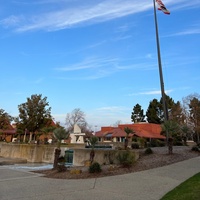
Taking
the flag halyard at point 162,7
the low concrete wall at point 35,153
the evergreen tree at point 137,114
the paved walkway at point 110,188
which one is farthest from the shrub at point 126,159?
the evergreen tree at point 137,114

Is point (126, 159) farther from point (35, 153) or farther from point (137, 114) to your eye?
point (137, 114)

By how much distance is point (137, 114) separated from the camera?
8119cm

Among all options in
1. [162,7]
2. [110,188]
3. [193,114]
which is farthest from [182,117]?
[110,188]

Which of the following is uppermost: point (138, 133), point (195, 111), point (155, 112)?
point (155, 112)

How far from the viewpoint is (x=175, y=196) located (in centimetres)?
692

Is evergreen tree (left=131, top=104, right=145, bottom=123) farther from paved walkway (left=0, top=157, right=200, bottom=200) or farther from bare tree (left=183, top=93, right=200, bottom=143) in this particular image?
paved walkway (left=0, top=157, right=200, bottom=200)

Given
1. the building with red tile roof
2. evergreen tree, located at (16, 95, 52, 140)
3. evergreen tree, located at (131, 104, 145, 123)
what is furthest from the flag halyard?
evergreen tree, located at (131, 104, 145, 123)

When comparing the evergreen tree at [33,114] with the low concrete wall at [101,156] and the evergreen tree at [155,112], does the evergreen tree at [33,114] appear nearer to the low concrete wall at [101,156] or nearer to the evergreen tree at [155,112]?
the low concrete wall at [101,156]

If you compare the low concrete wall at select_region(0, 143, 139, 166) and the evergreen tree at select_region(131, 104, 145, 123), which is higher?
the evergreen tree at select_region(131, 104, 145, 123)

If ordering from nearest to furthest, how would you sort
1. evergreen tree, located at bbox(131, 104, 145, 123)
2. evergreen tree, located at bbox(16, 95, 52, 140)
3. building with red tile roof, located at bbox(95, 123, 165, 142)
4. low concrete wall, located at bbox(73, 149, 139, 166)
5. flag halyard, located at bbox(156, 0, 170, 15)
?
low concrete wall, located at bbox(73, 149, 139, 166) < flag halyard, located at bbox(156, 0, 170, 15) < evergreen tree, located at bbox(16, 95, 52, 140) < building with red tile roof, located at bbox(95, 123, 165, 142) < evergreen tree, located at bbox(131, 104, 145, 123)

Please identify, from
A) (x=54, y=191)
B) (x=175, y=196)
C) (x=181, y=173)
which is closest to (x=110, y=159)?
(x=181, y=173)

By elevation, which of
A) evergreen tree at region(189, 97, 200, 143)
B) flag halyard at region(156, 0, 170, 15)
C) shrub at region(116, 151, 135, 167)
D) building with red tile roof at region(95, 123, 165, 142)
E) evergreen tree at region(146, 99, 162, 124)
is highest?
flag halyard at region(156, 0, 170, 15)

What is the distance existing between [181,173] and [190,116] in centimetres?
3909

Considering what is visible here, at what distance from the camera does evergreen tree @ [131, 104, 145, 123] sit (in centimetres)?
8050
